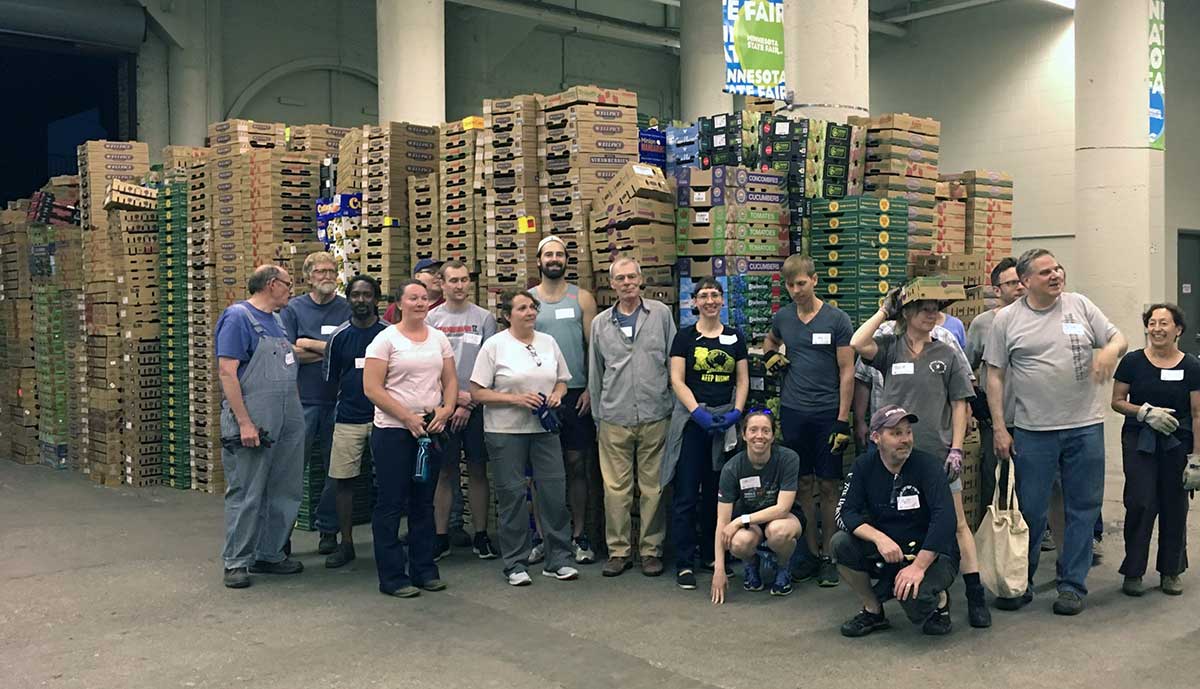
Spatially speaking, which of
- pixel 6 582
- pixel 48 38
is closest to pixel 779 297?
pixel 6 582

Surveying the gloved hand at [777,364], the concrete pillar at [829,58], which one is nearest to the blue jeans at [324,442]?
the gloved hand at [777,364]

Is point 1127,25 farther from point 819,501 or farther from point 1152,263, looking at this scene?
point 819,501

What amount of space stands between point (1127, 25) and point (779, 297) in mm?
7916

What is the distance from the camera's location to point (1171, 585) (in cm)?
667

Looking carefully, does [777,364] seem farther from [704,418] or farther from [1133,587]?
[1133,587]

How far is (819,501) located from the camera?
7164 millimetres

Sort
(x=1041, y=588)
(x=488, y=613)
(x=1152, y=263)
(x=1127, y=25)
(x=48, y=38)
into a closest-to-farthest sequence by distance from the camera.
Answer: (x=488, y=613) → (x=1041, y=588) → (x=1127, y=25) → (x=1152, y=263) → (x=48, y=38)

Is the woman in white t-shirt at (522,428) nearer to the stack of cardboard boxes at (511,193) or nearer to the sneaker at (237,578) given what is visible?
the stack of cardboard boxes at (511,193)

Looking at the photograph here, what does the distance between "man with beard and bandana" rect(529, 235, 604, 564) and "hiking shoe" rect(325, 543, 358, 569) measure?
50.2 inches

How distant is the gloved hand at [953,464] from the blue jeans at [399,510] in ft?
9.76

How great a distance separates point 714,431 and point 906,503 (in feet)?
4.85

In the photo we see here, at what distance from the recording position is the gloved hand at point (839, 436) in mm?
6746

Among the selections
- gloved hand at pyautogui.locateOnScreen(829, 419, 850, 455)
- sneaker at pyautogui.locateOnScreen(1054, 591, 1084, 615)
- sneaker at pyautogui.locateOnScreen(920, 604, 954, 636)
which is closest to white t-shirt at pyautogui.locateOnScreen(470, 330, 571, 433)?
gloved hand at pyautogui.locateOnScreen(829, 419, 850, 455)

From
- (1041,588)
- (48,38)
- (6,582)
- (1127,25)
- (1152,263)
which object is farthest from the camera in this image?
(48,38)
